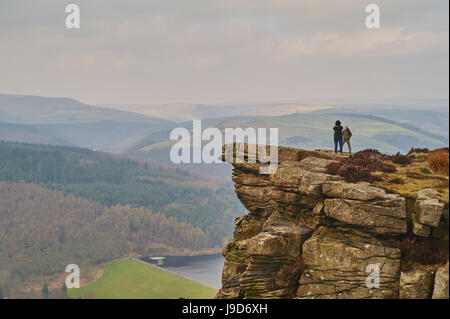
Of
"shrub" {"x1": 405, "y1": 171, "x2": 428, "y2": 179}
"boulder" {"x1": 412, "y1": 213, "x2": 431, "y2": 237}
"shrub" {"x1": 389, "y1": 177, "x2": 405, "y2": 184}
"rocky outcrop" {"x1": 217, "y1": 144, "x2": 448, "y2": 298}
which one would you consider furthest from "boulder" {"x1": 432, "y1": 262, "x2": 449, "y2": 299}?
"shrub" {"x1": 405, "y1": 171, "x2": 428, "y2": 179}

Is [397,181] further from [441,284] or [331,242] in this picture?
[441,284]

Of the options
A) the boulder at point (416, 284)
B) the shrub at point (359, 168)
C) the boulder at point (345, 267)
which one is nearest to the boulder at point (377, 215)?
the boulder at point (345, 267)

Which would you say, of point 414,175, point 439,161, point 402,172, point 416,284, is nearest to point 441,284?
point 416,284

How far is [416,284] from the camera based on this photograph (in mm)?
26203

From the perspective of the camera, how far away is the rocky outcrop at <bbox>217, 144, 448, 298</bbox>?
1088 inches

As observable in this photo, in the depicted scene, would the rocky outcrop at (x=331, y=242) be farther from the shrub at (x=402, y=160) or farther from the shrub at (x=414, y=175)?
the shrub at (x=402, y=160)

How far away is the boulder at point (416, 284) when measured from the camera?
25984mm

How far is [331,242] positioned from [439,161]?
912 centimetres

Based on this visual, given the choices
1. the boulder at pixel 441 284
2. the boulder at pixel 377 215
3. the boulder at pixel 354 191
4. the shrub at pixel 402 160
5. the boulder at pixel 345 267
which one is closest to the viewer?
the boulder at pixel 441 284

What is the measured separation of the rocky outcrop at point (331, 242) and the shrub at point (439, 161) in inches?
159

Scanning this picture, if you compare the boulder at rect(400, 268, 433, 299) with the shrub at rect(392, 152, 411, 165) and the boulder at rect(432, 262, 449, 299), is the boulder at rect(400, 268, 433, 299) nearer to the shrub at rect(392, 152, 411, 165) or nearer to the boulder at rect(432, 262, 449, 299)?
the boulder at rect(432, 262, 449, 299)

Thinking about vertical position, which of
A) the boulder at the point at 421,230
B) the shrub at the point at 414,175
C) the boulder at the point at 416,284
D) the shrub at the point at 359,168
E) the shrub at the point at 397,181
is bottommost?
the boulder at the point at 416,284

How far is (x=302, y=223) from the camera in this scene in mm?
32656

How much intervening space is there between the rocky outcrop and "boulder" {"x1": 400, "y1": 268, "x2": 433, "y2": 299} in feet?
0.16
